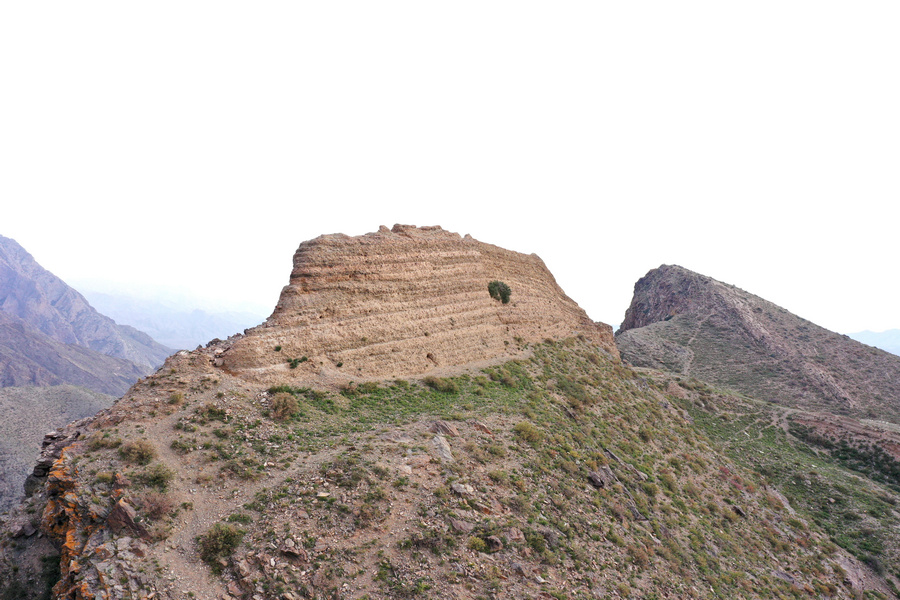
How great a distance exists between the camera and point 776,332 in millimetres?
61344

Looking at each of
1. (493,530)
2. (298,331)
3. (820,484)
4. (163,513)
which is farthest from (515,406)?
(820,484)

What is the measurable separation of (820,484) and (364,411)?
3526 cm

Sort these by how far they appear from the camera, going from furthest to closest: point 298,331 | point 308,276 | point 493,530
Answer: point 308,276, point 298,331, point 493,530

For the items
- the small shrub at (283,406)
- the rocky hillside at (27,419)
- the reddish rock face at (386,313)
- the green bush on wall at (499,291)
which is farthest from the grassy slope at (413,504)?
the rocky hillside at (27,419)

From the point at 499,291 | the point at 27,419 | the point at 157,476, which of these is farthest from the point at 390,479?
the point at 27,419

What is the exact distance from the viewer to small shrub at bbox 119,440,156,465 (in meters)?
11.9

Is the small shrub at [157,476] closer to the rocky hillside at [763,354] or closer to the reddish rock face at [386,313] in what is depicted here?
the reddish rock face at [386,313]

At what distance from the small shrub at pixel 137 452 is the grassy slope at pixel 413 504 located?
0.09m

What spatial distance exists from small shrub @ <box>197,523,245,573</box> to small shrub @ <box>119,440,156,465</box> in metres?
3.40

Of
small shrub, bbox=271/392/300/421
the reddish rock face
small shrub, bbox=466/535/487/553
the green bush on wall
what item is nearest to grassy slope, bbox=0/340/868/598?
small shrub, bbox=466/535/487/553

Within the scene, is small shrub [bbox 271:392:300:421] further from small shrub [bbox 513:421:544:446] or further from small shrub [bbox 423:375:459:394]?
small shrub [bbox 513:421:544:446]

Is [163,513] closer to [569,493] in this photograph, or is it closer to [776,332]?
[569,493]

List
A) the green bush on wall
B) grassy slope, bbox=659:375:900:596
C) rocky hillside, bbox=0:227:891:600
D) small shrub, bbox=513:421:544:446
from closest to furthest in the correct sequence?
1. rocky hillside, bbox=0:227:891:600
2. small shrub, bbox=513:421:544:446
3. grassy slope, bbox=659:375:900:596
4. the green bush on wall

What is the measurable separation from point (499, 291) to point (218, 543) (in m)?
24.1
